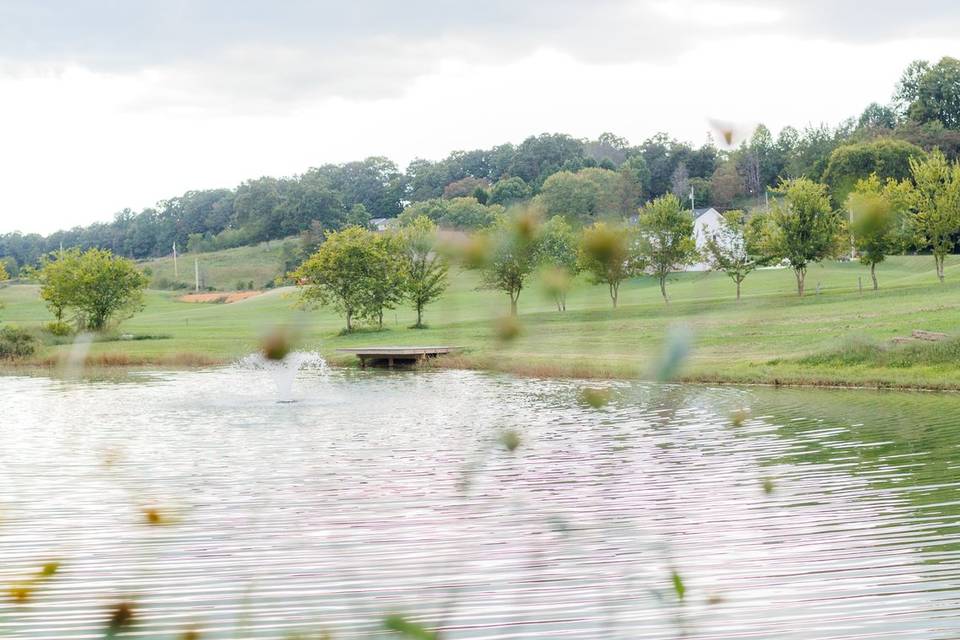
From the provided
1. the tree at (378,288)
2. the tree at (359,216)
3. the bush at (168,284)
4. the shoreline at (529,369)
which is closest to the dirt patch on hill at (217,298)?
the bush at (168,284)

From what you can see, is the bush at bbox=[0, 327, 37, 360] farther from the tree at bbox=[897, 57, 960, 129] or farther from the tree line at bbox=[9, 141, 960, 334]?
the tree at bbox=[897, 57, 960, 129]

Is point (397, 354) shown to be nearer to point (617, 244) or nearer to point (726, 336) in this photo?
point (726, 336)

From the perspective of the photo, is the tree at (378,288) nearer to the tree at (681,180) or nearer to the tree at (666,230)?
the tree at (666,230)

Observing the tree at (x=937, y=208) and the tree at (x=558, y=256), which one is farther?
the tree at (x=937, y=208)

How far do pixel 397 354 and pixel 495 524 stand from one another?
81.9 feet

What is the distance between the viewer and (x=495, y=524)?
9422 millimetres

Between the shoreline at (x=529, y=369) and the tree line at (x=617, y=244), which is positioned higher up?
the tree line at (x=617, y=244)

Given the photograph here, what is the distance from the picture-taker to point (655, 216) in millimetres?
7922

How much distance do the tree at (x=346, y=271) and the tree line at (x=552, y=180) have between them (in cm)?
338

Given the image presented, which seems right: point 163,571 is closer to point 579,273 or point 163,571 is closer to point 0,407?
point 579,273

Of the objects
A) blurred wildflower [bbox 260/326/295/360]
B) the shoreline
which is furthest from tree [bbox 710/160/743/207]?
the shoreline

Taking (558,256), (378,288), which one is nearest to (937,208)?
(558,256)

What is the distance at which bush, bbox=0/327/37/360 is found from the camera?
37.0 m

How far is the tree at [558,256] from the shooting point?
2260 millimetres
